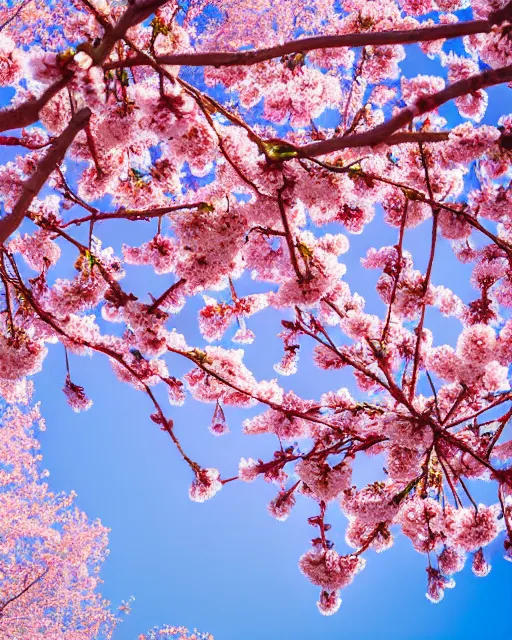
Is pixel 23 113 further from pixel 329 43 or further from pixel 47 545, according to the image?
pixel 47 545

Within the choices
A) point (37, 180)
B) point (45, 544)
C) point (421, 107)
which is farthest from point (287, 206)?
point (45, 544)

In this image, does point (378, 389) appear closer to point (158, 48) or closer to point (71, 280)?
point (71, 280)

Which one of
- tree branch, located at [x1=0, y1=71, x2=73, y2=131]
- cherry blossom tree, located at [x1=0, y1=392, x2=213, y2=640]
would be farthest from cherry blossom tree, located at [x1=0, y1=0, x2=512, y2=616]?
cherry blossom tree, located at [x1=0, y1=392, x2=213, y2=640]

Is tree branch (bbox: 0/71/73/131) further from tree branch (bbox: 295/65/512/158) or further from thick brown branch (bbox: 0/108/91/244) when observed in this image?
tree branch (bbox: 295/65/512/158)

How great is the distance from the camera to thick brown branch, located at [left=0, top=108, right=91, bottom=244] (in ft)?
5.59

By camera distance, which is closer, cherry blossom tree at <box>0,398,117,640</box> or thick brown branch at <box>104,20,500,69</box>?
thick brown branch at <box>104,20,500,69</box>

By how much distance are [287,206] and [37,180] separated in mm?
1011

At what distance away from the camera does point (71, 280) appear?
247 cm

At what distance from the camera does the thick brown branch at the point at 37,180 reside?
1704 millimetres

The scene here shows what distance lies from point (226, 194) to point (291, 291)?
0.53 meters

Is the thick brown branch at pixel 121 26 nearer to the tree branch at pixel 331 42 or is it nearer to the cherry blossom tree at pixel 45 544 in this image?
the tree branch at pixel 331 42

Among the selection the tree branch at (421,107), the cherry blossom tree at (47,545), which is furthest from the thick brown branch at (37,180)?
the cherry blossom tree at (47,545)

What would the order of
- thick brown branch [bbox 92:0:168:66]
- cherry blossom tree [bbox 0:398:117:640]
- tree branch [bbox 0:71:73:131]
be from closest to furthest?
thick brown branch [bbox 92:0:168:66], tree branch [bbox 0:71:73:131], cherry blossom tree [bbox 0:398:117:640]

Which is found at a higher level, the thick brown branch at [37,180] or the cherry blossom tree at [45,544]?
the cherry blossom tree at [45,544]
